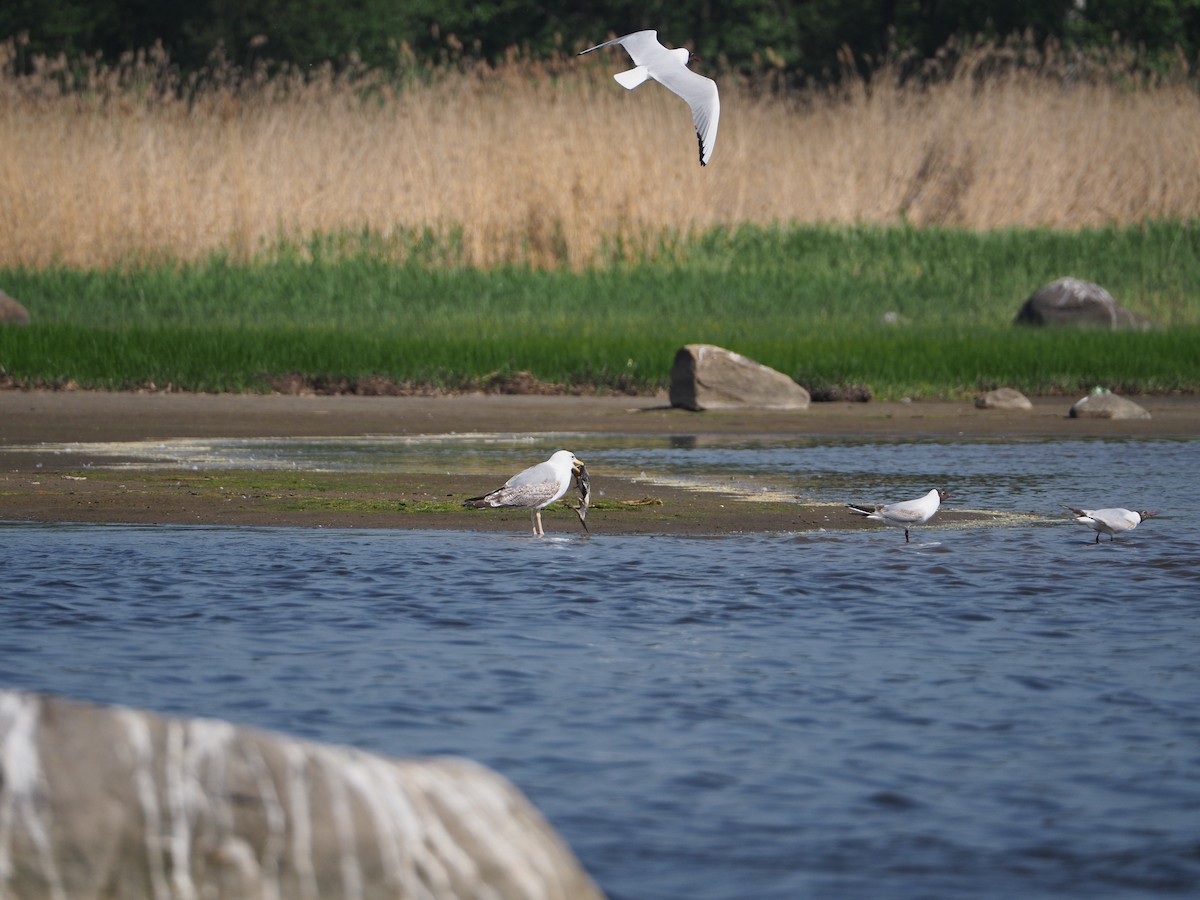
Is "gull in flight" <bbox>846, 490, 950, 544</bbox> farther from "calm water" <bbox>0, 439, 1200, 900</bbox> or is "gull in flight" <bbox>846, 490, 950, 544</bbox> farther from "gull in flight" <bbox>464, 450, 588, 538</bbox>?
"gull in flight" <bbox>464, 450, 588, 538</bbox>

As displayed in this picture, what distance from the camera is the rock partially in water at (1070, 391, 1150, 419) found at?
16.3m

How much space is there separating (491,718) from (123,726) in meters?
2.74

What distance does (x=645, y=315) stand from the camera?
20938 millimetres

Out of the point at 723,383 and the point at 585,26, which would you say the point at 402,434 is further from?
the point at 585,26

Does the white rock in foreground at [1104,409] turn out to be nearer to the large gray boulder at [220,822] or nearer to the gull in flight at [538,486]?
the gull in flight at [538,486]

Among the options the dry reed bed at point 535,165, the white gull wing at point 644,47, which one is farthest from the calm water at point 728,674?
the dry reed bed at point 535,165

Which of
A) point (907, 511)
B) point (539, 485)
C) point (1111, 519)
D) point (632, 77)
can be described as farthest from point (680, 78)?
point (1111, 519)

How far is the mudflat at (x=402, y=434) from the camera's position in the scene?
1073 cm

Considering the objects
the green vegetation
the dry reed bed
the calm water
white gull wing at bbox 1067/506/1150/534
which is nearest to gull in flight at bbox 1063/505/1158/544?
white gull wing at bbox 1067/506/1150/534

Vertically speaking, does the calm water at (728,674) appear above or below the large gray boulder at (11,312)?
below

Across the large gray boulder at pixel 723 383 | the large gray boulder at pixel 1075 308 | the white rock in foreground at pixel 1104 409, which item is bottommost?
the white rock in foreground at pixel 1104 409

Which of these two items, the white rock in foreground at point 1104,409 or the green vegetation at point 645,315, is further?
the green vegetation at point 645,315

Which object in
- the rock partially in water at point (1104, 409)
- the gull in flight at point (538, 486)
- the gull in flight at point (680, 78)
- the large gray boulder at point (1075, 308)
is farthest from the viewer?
the large gray boulder at point (1075, 308)

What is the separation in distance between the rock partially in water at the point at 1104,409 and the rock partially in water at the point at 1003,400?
61 centimetres
